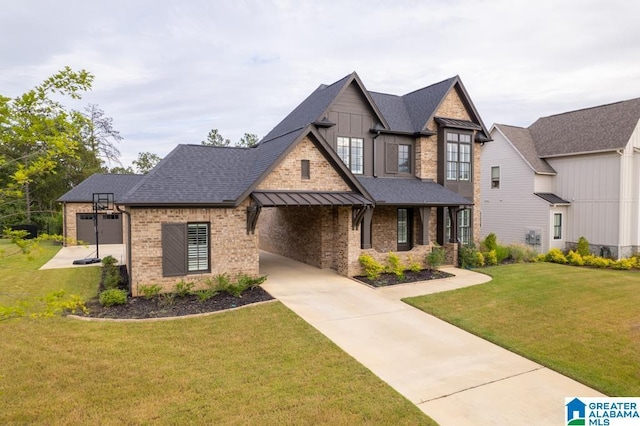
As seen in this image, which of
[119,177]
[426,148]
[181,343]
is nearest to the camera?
[181,343]

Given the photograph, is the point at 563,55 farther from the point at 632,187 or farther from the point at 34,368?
the point at 34,368

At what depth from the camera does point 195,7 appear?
13.1 meters

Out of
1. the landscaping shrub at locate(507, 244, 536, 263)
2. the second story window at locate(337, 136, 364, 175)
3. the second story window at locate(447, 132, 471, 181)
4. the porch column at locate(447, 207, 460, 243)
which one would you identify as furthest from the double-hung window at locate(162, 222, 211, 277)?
the landscaping shrub at locate(507, 244, 536, 263)

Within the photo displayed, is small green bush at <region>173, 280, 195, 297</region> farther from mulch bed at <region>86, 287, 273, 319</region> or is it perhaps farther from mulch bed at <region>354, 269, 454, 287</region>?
mulch bed at <region>354, 269, 454, 287</region>

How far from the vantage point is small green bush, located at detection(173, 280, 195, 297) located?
11945 mm

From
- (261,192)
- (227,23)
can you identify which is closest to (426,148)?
(261,192)

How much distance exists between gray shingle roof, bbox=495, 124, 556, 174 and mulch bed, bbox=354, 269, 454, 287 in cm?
1232

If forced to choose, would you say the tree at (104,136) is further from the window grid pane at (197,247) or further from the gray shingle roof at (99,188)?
the window grid pane at (197,247)

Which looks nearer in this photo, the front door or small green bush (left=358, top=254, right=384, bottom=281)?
small green bush (left=358, top=254, right=384, bottom=281)

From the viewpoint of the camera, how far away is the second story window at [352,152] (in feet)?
56.8

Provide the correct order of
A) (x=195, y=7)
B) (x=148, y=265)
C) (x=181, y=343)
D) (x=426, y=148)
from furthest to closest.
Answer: (x=426, y=148) → (x=195, y=7) → (x=148, y=265) → (x=181, y=343)

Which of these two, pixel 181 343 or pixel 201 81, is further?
pixel 201 81

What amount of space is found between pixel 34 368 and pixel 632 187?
2801 centimetres

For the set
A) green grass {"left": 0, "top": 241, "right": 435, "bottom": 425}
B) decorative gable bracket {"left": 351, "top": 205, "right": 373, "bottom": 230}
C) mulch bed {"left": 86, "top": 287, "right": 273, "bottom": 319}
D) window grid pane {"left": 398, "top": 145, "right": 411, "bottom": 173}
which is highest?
window grid pane {"left": 398, "top": 145, "right": 411, "bottom": 173}
